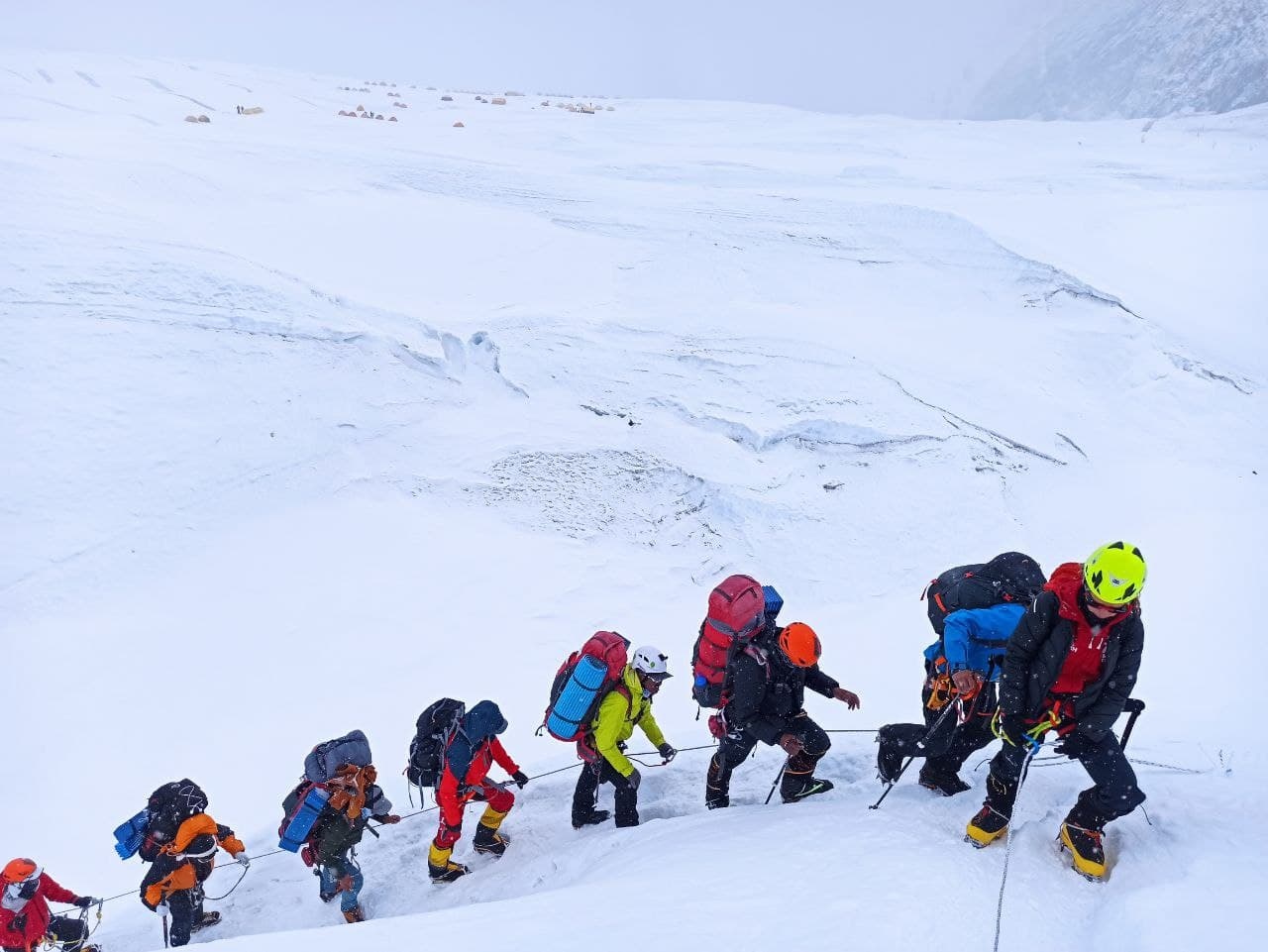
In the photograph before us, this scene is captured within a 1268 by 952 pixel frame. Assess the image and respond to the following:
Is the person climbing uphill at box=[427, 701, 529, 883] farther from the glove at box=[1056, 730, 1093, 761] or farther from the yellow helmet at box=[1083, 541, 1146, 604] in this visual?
the yellow helmet at box=[1083, 541, 1146, 604]

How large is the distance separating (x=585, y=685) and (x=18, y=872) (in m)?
4.72

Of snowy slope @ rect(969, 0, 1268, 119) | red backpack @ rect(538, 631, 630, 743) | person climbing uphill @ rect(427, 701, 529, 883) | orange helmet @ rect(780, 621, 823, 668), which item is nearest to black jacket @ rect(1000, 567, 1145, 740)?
orange helmet @ rect(780, 621, 823, 668)

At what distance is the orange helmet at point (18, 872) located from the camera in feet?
18.7

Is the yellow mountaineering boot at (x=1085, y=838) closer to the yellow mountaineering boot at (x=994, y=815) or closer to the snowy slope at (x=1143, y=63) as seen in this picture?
the yellow mountaineering boot at (x=994, y=815)

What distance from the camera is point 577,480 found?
429 inches

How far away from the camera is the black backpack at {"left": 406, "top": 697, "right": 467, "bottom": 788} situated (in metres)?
6.07

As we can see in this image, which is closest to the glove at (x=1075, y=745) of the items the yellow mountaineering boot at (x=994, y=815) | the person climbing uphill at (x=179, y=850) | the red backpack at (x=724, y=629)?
the yellow mountaineering boot at (x=994, y=815)

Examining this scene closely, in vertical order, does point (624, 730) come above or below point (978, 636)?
below

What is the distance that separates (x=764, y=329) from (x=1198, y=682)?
8333 mm

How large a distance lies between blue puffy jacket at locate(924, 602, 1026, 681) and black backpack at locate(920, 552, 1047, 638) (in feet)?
0.60

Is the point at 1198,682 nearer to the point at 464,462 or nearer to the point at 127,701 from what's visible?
the point at 464,462

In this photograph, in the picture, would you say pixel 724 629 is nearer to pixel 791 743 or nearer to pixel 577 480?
pixel 791 743

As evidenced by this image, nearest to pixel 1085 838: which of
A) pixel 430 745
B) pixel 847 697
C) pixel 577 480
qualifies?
pixel 847 697

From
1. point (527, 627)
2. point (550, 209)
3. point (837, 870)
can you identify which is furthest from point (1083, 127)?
point (837, 870)
